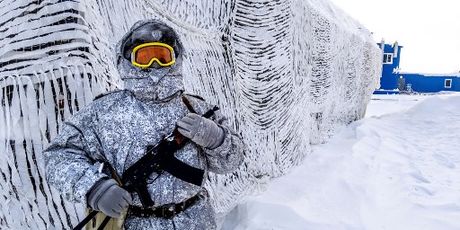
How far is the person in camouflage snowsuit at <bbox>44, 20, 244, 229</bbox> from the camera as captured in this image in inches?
48.6

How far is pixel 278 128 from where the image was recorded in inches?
137

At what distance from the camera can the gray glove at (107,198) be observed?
1.09m

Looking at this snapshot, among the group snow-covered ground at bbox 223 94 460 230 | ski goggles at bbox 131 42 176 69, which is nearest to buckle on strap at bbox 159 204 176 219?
ski goggles at bbox 131 42 176 69

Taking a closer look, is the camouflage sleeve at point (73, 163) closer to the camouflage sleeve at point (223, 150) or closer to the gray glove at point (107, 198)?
the gray glove at point (107, 198)

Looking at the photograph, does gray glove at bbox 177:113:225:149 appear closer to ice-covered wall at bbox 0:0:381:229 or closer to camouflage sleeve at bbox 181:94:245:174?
camouflage sleeve at bbox 181:94:245:174

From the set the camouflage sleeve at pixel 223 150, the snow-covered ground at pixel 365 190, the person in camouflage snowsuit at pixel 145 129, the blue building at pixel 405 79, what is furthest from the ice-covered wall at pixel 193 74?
the blue building at pixel 405 79

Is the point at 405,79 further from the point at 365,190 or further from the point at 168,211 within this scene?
the point at 168,211

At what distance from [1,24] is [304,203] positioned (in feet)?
7.27

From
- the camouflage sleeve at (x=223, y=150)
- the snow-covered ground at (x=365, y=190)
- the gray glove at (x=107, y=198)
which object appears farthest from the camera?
the snow-covered ground at (x=365, y=190)

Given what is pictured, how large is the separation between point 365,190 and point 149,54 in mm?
2684

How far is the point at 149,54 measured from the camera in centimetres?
124

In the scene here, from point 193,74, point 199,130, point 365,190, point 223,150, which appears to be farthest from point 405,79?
point 199,130

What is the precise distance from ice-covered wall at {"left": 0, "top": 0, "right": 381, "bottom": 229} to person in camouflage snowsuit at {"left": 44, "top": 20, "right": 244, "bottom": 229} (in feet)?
1.14

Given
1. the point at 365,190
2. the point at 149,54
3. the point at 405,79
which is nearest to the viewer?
the point at 149,54
